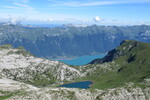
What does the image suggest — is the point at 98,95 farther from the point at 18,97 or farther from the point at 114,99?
the point at 18,97

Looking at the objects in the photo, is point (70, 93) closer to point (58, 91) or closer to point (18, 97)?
point (58, 91)

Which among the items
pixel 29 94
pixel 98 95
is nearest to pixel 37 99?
pixel 29 94

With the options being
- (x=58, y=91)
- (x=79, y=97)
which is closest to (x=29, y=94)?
(x=58, y=91)

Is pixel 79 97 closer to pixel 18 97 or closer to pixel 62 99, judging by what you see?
pixel 62 99

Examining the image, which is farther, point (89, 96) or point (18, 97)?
point (89, 96)

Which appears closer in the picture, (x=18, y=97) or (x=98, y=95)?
(x=18, y=97)

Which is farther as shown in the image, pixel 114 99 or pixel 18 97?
pixel 114 99
